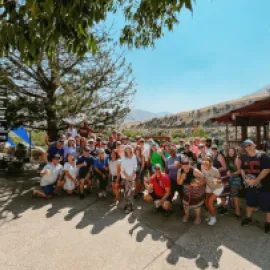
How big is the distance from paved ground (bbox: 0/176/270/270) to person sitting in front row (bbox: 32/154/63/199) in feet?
2.14

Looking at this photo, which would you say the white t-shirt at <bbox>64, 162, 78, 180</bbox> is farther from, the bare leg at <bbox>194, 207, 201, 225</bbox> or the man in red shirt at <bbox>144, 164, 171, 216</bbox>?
the bare leg at <bbox>194, 207, 201, 225</bbox>

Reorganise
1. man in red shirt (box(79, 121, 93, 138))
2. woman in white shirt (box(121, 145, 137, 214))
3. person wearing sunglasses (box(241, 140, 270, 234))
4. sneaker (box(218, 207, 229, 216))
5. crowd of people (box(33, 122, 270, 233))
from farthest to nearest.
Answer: man in red shirt (box(79, 121, 93, 138)), woman in white shirt (box(121, 145, 137, 214)), sneaker (box(218, 207, 229, 216)), crowd of people (box(33, 122, 270, 233)), person wearing sunglasses (box(241, 140, 270, 234))

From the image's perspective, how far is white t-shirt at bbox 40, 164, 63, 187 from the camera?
19.6 feet

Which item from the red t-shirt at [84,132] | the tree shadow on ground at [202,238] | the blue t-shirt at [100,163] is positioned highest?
the red t-shirt at [84,132]

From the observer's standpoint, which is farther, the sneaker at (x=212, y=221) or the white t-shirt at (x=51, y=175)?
the white t-shirt at (x=51, y=175)

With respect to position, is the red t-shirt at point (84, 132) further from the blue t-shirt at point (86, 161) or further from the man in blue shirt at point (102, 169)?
the man in blue shirt at point (102, 169)

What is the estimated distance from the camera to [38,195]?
238 inches

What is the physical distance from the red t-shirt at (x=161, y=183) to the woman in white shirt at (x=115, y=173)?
116cm

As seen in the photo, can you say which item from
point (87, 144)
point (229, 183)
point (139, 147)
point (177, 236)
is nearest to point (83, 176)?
point (87, 144)

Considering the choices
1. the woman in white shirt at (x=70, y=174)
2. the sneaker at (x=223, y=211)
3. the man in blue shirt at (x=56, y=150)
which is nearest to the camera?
the sneaker at (x=223, y=211)

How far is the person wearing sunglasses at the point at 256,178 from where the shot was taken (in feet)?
12.9

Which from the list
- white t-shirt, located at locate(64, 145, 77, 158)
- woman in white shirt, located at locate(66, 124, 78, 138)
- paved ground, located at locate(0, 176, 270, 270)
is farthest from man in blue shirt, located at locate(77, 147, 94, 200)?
woman in white shirt, located at locate(66, 124, 78, 138)

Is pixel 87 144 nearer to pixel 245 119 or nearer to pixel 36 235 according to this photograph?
pixel 36 235

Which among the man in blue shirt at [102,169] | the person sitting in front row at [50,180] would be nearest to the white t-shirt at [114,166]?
the man in blue shirt at [102,169]
